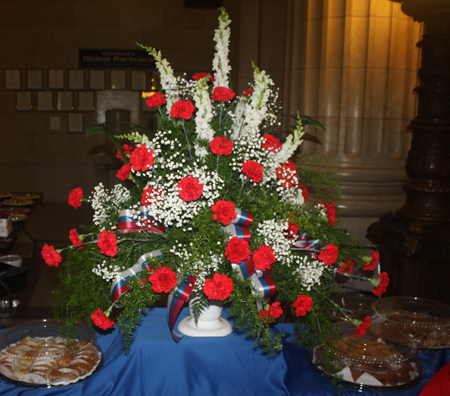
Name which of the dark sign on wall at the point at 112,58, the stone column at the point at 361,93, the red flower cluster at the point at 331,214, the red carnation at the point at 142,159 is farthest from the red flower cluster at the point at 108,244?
the dark sign on wall at the point at 112,58

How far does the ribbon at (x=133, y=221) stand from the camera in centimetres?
148

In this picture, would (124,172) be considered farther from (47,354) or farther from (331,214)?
(331,214)

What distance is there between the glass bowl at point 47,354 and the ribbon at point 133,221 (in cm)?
38

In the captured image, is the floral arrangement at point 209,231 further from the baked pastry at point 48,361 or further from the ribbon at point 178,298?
the baked pastry at point 48,361

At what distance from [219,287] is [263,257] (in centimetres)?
17

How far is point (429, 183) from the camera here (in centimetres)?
310

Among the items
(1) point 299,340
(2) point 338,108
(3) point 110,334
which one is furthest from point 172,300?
(2) point 338,108

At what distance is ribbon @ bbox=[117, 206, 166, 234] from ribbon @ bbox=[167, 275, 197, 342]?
20 cm

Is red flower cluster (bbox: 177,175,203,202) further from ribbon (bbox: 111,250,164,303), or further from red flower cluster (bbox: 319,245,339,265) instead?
red flower cluster (bbox: 319,245,339,265)

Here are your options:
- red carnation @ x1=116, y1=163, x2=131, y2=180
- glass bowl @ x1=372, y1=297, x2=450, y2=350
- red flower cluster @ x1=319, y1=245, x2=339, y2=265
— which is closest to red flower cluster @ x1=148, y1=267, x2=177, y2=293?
red carnation @ x1=116, y1=163, x2=131, y2=180

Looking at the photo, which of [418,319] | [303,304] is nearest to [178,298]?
[303,304]

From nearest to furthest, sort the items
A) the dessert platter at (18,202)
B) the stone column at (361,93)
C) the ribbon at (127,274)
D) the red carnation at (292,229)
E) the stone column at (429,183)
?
the ribbon at (127,274)
the red carnation at (292,229)
the stone column at (429,183)
the stone column at (361,93)
the dessert platter at (18,202)

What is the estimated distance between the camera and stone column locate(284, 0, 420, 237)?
3.70m

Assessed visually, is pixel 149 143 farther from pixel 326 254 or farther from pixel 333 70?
pixel 333 70
